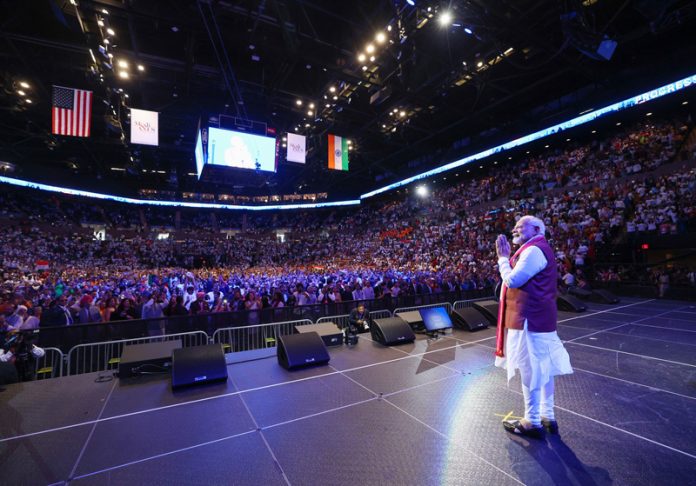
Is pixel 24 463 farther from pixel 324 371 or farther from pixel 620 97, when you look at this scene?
pixel 620 97

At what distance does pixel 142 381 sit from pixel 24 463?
5.85 feet

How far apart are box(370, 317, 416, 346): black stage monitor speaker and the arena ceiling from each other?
7.07 m


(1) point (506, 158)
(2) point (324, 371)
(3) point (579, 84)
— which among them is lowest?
(2) point (324, 371)

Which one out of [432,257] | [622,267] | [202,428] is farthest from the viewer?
[432,257]

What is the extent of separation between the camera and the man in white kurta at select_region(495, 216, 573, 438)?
2598 mm

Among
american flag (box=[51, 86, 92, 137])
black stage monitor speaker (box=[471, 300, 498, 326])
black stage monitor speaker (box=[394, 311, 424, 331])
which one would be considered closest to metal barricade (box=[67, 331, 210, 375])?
black stage monitor speaker (box=[394, 311, 424, 331])

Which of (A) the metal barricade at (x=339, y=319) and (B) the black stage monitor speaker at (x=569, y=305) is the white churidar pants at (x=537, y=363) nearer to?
(A) the metal barricade at (x=339, y=319)

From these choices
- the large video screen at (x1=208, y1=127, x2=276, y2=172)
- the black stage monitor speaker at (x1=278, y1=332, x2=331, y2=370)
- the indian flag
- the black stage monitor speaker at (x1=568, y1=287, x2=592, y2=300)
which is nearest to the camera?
the black stage monitor speaker at (x1=278, y1=332, x2=331, y2=370)

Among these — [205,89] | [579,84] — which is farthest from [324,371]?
[579,84]

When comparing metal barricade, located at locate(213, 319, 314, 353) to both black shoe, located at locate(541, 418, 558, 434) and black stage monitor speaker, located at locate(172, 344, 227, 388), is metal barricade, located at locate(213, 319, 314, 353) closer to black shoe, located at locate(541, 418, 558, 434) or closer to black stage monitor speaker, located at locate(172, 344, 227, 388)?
black stage monitor speaker, located at locate(172, 344, 227, 388)

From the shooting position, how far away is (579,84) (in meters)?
16.2

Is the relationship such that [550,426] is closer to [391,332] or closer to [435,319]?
[391,332]

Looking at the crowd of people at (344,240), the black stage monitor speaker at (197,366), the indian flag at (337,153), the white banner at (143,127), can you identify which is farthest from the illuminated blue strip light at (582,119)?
the black stage monitor speaker at (197,366)

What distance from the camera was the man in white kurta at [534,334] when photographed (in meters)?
2.60
